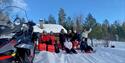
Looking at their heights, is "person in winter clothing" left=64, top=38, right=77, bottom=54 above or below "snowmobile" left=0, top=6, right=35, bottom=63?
below

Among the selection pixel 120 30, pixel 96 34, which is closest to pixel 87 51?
pixel 96 34

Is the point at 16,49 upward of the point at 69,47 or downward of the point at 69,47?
upward

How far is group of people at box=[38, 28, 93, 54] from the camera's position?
13.3 meters

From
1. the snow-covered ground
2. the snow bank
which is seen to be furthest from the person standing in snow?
the snow bank

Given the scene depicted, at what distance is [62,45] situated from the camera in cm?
1424

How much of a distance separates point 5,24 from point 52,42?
7.24m

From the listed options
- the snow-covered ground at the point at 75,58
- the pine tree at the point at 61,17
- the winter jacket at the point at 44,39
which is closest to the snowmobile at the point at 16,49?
the snow-covered ground at the point at 75,58

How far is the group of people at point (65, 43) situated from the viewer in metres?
13.3

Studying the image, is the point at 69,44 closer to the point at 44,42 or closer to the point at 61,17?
the point at 44,42

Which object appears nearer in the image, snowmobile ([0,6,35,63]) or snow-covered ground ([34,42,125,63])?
snowmobile ([0,6,35,63])

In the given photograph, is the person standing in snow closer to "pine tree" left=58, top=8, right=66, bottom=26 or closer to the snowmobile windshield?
the snowmobile windshield

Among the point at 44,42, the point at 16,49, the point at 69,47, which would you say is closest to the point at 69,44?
the point at 69,47

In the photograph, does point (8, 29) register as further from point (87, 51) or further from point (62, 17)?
point (62, 17)

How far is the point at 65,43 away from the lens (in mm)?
13664
